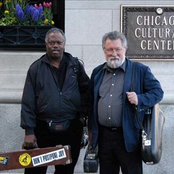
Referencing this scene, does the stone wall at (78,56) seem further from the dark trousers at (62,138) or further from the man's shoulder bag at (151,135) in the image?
the man's shoulder bag at (151,135)

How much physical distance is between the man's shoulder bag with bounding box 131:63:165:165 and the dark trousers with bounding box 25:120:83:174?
774mm

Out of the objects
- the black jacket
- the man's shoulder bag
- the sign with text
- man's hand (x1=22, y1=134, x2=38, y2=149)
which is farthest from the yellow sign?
the sign with text

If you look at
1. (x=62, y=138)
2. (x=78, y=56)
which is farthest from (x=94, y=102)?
(x=78, y=56)

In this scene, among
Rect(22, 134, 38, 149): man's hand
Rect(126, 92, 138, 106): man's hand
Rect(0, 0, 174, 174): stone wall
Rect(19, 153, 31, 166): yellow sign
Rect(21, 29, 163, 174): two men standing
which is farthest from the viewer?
Rect(0, 0, 174, 174): stone wall

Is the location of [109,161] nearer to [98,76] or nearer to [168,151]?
[98,76]

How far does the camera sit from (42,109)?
14.8 ft

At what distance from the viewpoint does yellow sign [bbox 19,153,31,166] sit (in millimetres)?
4336

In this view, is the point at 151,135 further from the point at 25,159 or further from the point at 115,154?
the point at 25,159

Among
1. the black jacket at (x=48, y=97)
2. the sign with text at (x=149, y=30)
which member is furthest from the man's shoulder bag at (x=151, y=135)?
the sign with text at (x=149, y=30)

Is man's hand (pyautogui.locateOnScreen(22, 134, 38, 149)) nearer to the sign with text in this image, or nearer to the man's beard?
the man's beard

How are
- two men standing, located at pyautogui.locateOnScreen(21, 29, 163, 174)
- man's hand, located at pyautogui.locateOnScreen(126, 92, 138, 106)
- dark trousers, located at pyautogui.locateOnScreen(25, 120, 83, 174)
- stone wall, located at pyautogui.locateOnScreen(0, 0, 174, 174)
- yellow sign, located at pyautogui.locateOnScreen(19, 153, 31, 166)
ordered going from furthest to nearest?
stone wall, located at pyautogui.locateOnScreen(0, 0, 174, 174) → dark trousers, located at pyautogui.locateOnScreen(25, 120, 83, 174) → yellow sign, located at pyautogui.locateOnScreen(19, 153, 31, 166) → two men standing, located at pyautogui.locateOnScreen(21, 29, 163, 174) → man's hand, located at pyautogui.locateOnScreen(126, 92, 138, 106)

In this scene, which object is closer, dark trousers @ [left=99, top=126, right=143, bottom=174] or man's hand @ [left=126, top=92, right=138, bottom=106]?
man's hand @ [left=126, top=92, right=138, bottom=106]

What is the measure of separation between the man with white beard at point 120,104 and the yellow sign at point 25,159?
0.61 meters

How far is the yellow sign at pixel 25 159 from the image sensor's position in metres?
4.34
